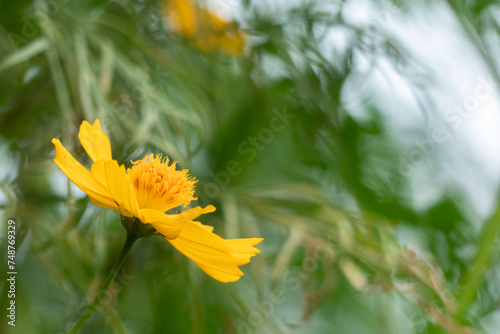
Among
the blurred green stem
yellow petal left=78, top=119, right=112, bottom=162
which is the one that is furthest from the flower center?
the blurred green stem

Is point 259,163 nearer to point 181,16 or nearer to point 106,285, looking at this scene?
point 181,16

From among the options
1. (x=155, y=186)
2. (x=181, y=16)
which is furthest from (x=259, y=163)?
(x=155, y=186)

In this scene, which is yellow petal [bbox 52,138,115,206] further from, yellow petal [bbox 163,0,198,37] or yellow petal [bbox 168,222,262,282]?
yellow petal [bbox 163,0,198,37]

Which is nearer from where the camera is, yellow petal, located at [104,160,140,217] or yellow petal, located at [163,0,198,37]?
yellow petal, located at [104,160,140,217]

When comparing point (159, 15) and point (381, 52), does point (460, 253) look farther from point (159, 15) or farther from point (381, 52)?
point (159, 15)

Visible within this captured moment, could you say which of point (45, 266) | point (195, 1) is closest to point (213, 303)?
point (45, 266)
